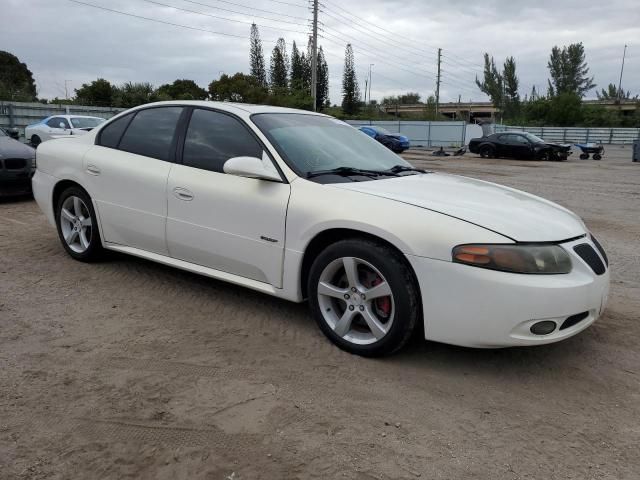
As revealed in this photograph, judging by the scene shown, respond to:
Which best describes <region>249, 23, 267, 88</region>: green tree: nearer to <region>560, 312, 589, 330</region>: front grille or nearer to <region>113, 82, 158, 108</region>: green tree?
<region>113, 82, 158, 108</region>: green tree

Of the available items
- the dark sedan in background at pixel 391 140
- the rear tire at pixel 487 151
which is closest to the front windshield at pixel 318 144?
the rear tire at pixel 487 151

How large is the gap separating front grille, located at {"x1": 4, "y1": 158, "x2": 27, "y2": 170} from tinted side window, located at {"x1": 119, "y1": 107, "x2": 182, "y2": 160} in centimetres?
499

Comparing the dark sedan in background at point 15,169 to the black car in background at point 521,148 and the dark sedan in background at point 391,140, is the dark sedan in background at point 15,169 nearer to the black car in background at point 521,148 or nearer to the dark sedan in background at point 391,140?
the dark sedan in background at point 391,140

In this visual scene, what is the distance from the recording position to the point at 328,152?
402 centimetres

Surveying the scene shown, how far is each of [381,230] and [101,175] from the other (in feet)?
8.97

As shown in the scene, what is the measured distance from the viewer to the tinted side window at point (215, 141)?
394 centimetres

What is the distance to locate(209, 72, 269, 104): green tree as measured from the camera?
54.8m

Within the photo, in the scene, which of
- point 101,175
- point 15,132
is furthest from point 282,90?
point 101,175

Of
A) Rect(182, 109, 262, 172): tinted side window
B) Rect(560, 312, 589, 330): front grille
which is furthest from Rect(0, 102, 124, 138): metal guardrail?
Rect(560, 312, 589, 330): front grille

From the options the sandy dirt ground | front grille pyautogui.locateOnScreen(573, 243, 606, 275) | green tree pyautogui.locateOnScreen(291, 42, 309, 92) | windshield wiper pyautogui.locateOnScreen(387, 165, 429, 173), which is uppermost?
green tree pyautogui.locateOnScreen(291, 42, 309, 92)

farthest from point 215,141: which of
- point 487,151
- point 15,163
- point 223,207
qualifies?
point 487,151

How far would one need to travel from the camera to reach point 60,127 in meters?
18.0

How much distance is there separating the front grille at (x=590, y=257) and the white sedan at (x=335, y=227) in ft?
0.04

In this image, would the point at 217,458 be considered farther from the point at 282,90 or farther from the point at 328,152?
the point at 282,90
